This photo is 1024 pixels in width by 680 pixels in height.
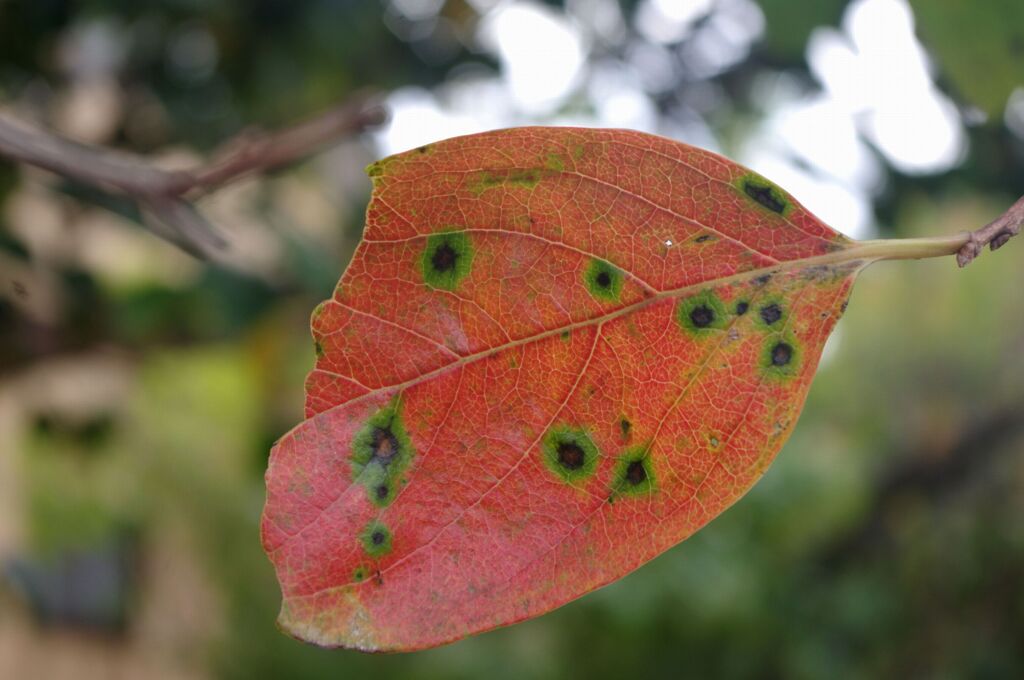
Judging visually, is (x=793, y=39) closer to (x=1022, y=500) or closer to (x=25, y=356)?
(x=25, y=356)

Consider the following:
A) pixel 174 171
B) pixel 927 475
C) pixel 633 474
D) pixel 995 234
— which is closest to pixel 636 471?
pixel 633 474

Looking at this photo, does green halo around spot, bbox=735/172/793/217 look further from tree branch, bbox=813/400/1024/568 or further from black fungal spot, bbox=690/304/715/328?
tree branch, bbox=813/400/1024/568

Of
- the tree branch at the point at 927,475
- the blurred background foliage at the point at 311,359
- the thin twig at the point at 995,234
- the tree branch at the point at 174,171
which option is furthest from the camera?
the tree branch at the point at 927,475

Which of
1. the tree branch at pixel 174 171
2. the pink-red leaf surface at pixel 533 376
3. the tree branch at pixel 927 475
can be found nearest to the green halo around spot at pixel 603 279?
the pink-red leaf surface at pixel 533 376

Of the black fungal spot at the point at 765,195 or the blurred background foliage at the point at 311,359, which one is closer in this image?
the black fungal spot at the point at 765,195

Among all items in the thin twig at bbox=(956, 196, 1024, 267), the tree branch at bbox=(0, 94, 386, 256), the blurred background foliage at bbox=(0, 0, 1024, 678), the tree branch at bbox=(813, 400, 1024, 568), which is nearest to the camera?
the thin twig at bbox=(956, 196, 1024, 267)

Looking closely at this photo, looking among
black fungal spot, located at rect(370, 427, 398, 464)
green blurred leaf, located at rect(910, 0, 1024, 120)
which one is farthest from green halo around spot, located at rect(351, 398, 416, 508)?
green blurred leaf, located at rect(910, 0, 1024, 120)

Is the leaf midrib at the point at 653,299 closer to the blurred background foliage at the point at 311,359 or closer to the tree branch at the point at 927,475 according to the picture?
the blurred background foliage at the point at 311,359

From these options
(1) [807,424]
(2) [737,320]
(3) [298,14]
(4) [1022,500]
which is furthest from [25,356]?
(4) [1022,500]
